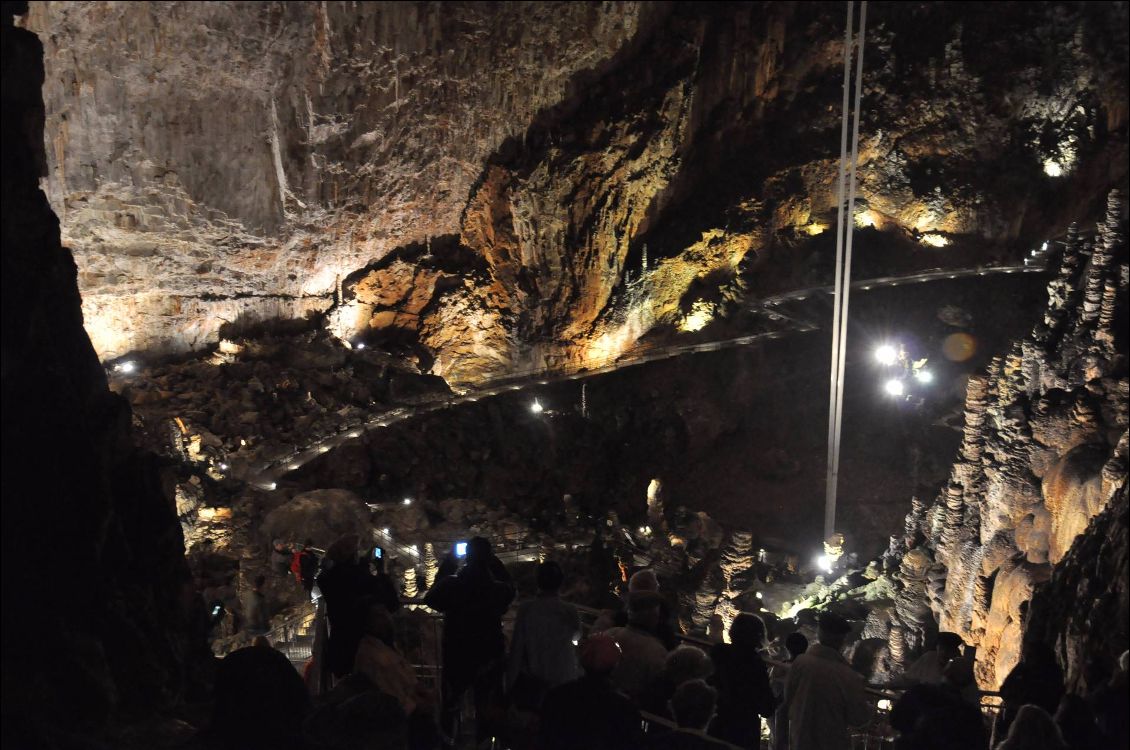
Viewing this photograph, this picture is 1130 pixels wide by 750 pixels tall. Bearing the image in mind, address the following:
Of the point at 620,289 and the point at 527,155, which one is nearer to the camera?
the point at 527,155

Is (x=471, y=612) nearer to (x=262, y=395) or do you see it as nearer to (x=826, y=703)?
(x=826, y=703)

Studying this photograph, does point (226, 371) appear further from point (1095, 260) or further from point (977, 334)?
point (977, 334)

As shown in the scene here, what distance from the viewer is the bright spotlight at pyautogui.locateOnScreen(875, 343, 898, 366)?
2309 centimetres

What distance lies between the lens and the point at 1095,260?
36.2 feet

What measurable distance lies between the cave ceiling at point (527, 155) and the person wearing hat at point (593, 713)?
1626 centimetres

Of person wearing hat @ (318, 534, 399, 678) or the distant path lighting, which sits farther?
the distant path lighting

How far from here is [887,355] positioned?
23.2 m

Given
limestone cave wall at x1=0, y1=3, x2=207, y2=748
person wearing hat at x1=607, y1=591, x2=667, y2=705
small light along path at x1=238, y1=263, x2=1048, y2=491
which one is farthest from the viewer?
small light along path at x1=238, y1=263, x2=1048, y2=491

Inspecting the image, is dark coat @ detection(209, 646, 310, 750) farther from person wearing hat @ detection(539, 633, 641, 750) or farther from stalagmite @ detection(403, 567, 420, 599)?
stalagmite @ detection(403, 567, 420, 599)

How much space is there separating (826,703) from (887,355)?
63.7 ft

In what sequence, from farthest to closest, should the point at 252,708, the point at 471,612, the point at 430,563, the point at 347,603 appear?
the point at 430,563
the point at 347,603
the point at 471,612
the point at 252,708

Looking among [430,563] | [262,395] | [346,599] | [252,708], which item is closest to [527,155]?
[262,395]

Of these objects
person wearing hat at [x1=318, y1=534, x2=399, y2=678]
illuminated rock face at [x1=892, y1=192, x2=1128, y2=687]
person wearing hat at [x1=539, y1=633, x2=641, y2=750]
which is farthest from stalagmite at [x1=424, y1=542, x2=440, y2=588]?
person wearing hat at [x1=539, y1=633, x2=641, y2=750]

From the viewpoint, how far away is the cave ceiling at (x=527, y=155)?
17859mm
